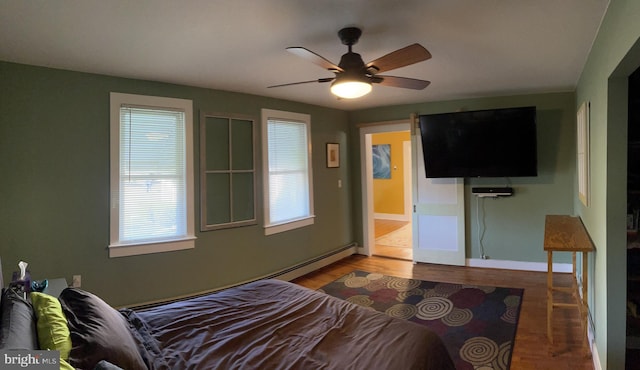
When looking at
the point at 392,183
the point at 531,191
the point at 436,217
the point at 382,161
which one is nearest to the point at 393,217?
the point at 392,183

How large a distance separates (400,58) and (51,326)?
2224mm

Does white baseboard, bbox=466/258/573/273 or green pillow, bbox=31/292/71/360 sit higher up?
green pillow, bbox=31/292/71/360

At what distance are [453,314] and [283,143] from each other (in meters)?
2.77

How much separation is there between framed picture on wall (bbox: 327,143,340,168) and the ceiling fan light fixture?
2821 millimetres

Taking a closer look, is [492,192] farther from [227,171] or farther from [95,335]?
[95,335]

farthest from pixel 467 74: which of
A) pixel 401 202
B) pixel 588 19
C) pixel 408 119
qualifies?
pixel 401 202

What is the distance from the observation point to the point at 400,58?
2.26m

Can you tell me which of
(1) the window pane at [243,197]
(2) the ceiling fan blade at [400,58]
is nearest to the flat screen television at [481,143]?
(1) the window pane at [243,197]

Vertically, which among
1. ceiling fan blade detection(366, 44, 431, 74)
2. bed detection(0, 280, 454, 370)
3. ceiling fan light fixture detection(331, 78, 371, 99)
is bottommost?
bed detection(0, 280, 454, 370)

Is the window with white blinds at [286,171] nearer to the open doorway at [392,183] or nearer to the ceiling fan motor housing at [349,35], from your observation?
the ceiling fan motor housing at [349,35]

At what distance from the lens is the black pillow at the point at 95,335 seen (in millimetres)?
1323

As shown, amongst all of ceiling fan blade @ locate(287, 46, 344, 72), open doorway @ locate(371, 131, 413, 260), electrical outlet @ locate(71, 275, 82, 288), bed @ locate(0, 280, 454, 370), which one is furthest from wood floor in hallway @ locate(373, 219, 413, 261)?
electrical outlet @ locate(71, 275, 82, 288)

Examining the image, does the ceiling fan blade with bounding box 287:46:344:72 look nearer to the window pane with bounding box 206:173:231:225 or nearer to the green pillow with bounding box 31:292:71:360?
the green pillow with bounding box 31:292:71:360

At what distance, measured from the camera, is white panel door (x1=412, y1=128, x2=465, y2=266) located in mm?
5043
